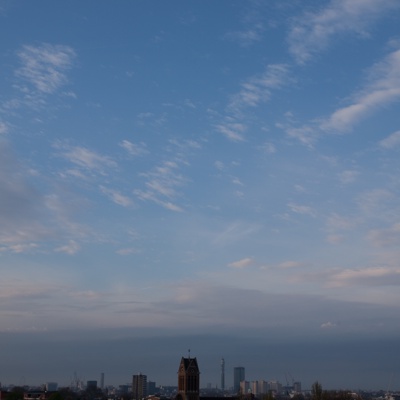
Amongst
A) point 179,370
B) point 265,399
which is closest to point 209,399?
point 179,370

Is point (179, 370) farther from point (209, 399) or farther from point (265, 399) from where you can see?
point (265, 399)

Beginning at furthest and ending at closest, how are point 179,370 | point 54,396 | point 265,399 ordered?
point 54,396
point 179,370
point 265,399

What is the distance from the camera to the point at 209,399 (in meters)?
174

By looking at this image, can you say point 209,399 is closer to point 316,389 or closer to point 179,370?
point 179,370

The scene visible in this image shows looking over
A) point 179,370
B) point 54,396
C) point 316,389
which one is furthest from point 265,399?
point 54,396

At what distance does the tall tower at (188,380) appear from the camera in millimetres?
165625

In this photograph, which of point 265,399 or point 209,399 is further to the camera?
point 209,399

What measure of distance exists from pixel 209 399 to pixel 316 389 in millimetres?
33766

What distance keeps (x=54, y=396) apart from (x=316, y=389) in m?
70.3

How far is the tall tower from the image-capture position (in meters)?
166

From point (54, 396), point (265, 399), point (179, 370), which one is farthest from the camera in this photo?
point (54, 396)

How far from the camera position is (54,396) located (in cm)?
18175

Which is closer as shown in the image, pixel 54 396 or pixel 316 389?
pixel 316 389

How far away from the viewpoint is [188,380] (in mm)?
166500
